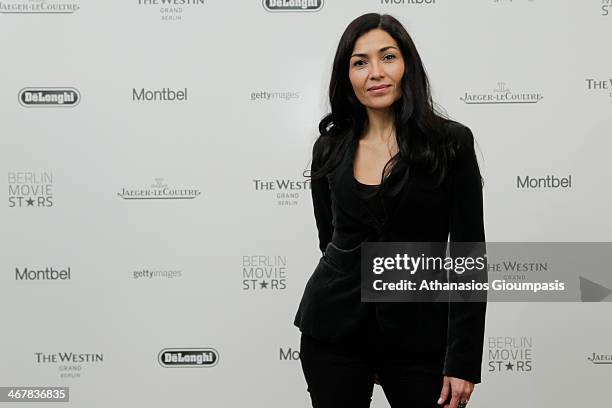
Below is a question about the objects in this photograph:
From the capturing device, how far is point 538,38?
2662 mm

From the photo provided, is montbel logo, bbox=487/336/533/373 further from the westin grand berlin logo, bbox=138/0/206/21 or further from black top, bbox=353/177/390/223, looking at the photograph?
the westin grand berlin logo, bbox=138/0/206/21

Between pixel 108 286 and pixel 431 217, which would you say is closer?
pixel 431 217

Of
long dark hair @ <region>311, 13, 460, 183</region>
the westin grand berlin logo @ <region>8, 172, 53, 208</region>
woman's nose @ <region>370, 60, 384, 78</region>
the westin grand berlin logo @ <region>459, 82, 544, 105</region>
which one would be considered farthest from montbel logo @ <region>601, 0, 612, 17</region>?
the westin grand berlin logo @ <region>8, 172, 53, 208</region>

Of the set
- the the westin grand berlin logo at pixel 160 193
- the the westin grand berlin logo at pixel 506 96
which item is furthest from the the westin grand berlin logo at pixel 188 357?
the the westin grand berlin logo at pixel 506 96

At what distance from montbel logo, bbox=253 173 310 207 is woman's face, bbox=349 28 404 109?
1233 mm

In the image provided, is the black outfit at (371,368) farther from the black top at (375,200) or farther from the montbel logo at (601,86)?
the montbel logo at (601,86)

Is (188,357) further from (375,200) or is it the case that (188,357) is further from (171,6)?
(375,200)

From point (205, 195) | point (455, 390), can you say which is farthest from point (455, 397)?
point (205, 195)

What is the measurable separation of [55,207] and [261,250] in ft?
2.74

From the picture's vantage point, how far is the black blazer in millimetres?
1401

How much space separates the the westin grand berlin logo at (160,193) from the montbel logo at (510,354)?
1.32 metres

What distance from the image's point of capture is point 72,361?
2752 mm

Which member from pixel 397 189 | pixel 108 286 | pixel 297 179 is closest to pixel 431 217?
pixel 397 189

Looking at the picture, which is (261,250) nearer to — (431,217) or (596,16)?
(431,217)
